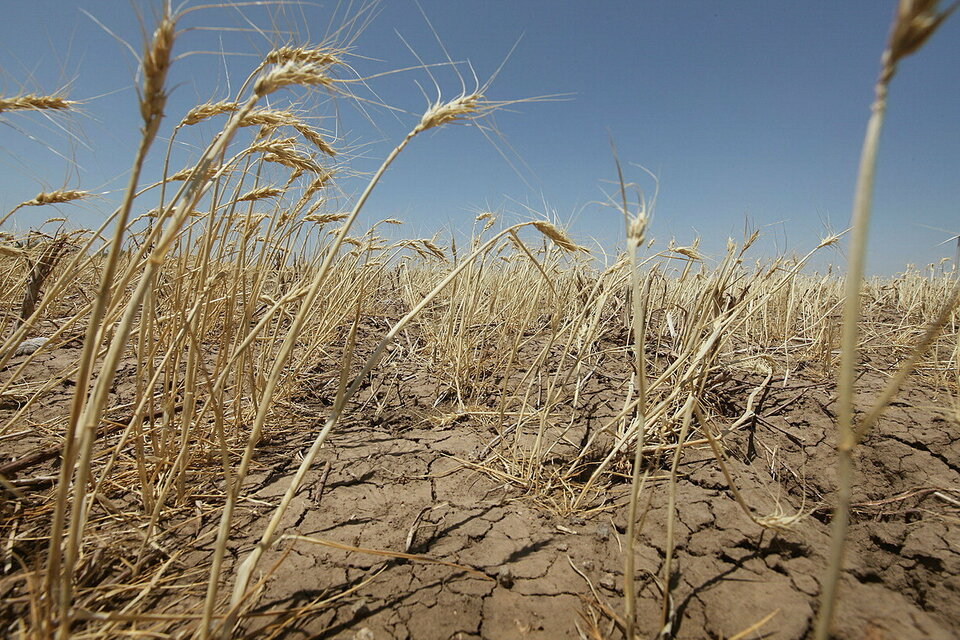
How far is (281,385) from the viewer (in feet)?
5.97

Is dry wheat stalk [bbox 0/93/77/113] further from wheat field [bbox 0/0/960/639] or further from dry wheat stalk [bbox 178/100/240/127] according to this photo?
dry wheat stalk [bbox 178/100/240/127]

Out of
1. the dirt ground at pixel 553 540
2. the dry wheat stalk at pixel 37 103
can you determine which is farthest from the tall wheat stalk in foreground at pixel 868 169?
the dry wheat stalk at pixel 37 103

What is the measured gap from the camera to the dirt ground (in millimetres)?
891

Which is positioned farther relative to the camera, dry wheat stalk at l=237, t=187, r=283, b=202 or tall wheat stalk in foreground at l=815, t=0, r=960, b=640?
dry wheat stalk at l=237, t=187, r=283, b=202

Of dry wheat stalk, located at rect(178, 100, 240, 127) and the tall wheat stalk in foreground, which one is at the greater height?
dry wheat stalk, located at rect(178, 100, 240, 127)

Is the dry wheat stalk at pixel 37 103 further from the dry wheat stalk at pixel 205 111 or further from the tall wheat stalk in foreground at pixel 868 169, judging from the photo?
the tall wheat stalk in foreground at pixel 868 169

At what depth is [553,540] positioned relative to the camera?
1.15 metres

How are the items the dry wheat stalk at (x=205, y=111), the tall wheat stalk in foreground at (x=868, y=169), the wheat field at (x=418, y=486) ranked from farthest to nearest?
the dry wheat stalk at (x=205, y=111)
the wheat field at (x=418, y=486)
the tall wheat stalk in foreground at (x=868, y=169)

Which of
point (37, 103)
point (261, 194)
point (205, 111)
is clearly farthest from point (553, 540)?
point (37, 103)

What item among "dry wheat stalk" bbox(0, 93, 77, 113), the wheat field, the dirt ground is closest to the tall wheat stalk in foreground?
the wheat field

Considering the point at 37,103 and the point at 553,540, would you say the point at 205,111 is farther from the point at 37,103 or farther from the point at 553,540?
the point at 553,540

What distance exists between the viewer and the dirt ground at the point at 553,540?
891 mm

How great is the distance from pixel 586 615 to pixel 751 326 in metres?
2.80

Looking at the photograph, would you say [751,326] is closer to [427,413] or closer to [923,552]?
[923,552]
